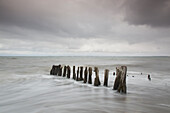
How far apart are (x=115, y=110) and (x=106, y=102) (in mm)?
1079

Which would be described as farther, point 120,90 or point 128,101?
point 120,90

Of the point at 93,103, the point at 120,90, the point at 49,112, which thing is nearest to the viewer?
the point at 49,112

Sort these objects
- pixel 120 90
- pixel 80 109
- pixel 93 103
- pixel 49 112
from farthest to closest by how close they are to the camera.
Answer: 1. pixel 120 90
2. pixel 93 103
3. pixel 80 109
4. pixel 49 112

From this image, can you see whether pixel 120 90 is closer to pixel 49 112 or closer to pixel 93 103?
pixel 93 103

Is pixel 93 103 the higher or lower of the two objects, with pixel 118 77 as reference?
lower

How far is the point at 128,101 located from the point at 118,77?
7.60 ft

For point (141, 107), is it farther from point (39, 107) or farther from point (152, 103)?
point (39, 107)

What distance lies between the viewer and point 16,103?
21.7 feet

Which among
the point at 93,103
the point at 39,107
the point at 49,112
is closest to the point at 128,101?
the point at 93,103

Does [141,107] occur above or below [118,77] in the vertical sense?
below

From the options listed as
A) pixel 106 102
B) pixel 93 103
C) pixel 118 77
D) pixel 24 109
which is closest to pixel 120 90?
pixel 118 77

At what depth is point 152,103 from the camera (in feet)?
22.0

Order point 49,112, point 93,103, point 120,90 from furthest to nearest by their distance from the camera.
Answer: point 120,90
point 93,103
point 49,112

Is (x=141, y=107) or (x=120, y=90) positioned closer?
(x=141, y=107)
